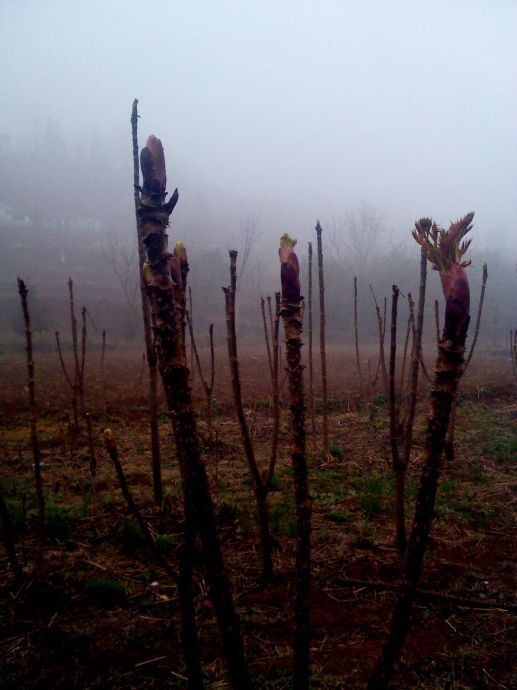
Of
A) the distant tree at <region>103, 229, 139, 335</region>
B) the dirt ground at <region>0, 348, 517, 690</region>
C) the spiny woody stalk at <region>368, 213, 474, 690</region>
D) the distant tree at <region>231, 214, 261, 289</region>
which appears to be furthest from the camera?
the distant tree at <region>231, 214, 261, 289</region>

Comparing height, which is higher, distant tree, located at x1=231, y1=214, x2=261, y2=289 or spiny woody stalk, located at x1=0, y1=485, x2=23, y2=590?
distant tree, located at x1=231, y1=214, x2=261, y2=289

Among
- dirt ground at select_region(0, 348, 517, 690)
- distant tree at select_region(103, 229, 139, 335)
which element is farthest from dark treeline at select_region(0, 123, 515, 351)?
dirt ground at select_region(0, 348, 517, 690)

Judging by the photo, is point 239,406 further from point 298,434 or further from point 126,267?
point 126,267

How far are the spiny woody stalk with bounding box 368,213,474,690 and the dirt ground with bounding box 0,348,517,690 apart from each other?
0.62 m

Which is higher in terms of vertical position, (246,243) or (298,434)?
(246,243)

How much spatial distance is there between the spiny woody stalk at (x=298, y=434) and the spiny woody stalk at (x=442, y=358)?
1.07ft

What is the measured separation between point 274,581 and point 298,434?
195 cm

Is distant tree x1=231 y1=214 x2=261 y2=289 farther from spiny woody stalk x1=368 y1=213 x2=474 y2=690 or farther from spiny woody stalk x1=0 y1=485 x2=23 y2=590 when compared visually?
spiny woody stalk x1=368 y1=213 x2=474 y2=690

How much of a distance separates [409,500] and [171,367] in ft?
12.7

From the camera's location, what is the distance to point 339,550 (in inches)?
135

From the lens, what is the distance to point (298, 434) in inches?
56.2

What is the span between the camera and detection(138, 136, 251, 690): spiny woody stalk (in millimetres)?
1169

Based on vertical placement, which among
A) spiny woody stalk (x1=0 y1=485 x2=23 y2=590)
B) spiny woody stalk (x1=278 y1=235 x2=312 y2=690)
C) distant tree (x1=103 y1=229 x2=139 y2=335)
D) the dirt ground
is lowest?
the dirt ground

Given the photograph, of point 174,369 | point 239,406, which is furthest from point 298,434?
point 239,406
